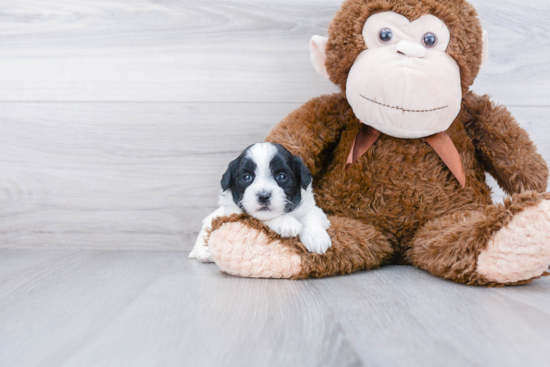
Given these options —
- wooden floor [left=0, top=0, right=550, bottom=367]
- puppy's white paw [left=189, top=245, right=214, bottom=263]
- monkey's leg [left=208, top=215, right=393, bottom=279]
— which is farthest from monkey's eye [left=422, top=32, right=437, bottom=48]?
puppy's white paw [left=189, top=245, right=214, bottom=263]

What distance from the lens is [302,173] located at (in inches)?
42.3

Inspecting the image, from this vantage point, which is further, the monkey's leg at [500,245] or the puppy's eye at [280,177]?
the puppy's eye at [280,177]

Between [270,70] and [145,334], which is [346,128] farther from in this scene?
[145,334]

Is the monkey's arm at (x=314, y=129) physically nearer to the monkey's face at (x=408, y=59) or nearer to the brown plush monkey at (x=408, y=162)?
the brown plush monkey at (x=408, y=162)

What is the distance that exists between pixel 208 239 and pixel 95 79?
79 centimetres

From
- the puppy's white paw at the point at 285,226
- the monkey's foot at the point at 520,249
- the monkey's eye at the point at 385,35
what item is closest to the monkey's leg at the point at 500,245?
the monkey's foot at the point at 520,249

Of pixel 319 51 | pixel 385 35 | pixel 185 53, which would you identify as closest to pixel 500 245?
pixel 385 35

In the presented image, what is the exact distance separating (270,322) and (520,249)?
21.6 inches

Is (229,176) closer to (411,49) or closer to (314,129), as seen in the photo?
(314,129)

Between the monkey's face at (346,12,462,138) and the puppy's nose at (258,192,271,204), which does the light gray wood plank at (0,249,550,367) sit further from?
the monkey's face at (346,12,462,138)

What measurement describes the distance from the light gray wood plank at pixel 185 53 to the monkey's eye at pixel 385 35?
0.37 metres

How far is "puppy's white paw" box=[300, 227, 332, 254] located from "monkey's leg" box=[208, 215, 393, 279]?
1 cm

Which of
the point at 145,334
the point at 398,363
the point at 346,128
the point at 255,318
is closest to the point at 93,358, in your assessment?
the point at 145,334

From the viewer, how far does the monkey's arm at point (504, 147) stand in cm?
109
